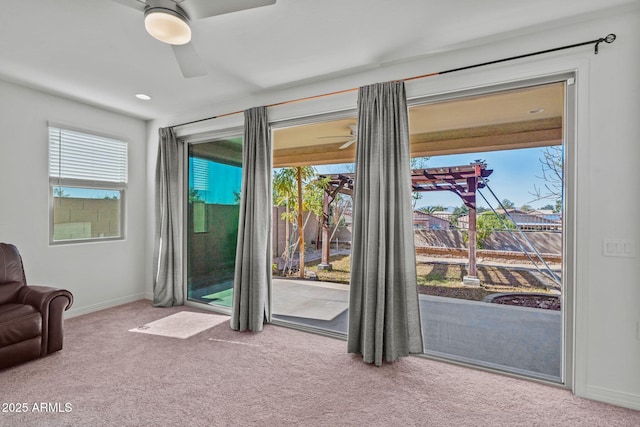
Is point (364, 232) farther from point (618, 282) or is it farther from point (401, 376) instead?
point (618, 282)

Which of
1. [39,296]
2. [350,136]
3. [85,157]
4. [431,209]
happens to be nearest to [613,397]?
[431,209]

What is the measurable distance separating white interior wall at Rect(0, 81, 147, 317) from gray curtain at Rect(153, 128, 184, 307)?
0.44 metres

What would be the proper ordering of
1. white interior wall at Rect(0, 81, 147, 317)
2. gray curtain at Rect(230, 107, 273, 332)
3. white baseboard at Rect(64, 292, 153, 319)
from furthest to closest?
white baseboard at Rect(64, 292, 153, 319) < gray curtain at Rect(230, 107, 273, 332) < white interior wall at Rect(0, 81, 147, 317)

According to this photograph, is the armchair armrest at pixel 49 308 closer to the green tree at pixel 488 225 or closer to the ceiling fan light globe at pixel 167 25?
the ceiling fan light globe at pixel 167 25

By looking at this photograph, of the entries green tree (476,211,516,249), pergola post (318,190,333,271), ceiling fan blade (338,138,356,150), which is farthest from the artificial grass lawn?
ceiling fan blade (338,138,356,150)

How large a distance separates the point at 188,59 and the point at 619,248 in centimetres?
319

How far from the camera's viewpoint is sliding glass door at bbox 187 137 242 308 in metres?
3.97

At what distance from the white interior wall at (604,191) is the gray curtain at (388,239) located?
41.2 inches

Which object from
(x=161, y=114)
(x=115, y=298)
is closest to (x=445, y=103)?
(x=161, y=114)

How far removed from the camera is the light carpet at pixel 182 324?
10.8 feet

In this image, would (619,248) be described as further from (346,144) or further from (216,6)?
(216,6)

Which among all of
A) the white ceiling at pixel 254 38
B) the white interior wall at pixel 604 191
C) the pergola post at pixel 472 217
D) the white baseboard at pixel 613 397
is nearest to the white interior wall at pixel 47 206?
the white ceiling at pixel 254 38

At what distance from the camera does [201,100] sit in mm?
3758

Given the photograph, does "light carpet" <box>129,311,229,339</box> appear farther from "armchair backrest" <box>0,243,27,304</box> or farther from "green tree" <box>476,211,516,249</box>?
"green tree" <box>476,211,516,249</box>
